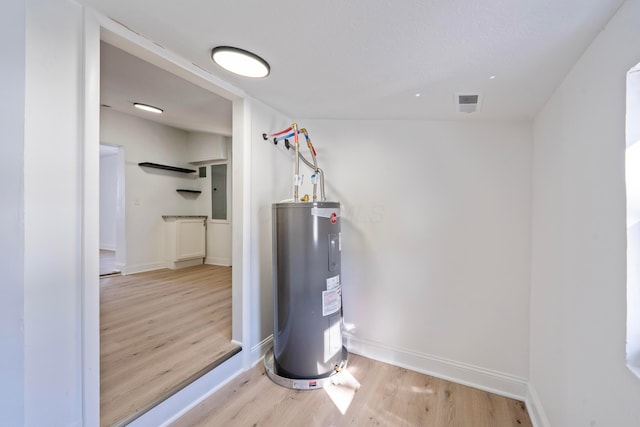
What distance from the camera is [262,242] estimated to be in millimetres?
2047

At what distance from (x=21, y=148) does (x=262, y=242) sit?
4.57ft

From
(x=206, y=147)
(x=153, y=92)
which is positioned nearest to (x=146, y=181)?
(x=206, y=147)

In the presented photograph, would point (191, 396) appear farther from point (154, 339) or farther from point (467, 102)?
point (467, 102)

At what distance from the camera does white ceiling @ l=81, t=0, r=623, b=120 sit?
905 millimetres

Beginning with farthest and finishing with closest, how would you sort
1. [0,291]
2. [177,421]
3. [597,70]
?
[177,421] → [597,70] → [0,291]

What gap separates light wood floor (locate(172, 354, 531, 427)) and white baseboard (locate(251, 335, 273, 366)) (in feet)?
0.38

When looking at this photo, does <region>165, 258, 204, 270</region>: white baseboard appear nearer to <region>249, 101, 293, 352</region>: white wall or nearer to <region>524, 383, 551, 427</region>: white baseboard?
<region>249, 101, 293, 352</region>: white wall

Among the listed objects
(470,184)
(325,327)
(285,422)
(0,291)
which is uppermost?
(470,184)

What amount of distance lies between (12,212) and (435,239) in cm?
225

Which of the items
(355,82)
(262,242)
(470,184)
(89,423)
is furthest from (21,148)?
(470,184)

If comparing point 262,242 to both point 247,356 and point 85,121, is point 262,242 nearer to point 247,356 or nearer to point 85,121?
point 247,356

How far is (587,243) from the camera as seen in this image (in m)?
1.00

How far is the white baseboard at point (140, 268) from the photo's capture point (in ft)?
12.9

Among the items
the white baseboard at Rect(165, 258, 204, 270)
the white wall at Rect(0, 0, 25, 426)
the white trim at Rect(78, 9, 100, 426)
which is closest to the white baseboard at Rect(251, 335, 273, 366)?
the white trim at Rect(78, 9, 100, 426)
